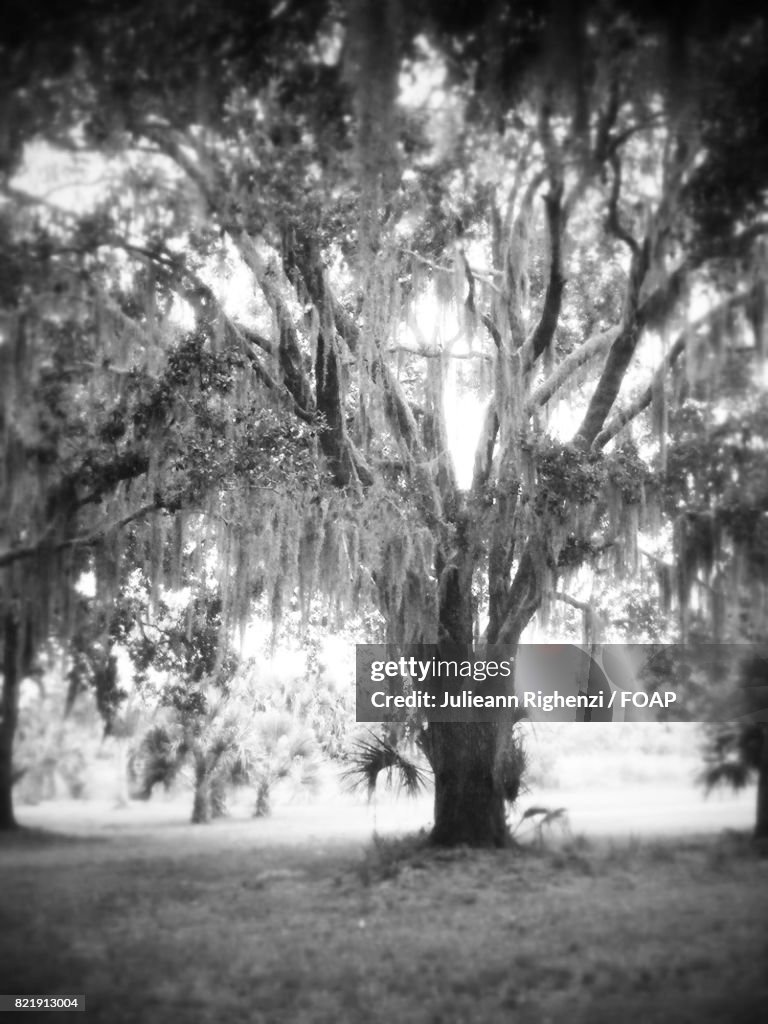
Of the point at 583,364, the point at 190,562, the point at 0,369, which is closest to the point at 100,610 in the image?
the point at 190,562

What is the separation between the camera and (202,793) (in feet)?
20.4

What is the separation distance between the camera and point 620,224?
196 inches

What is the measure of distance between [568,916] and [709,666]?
2.27 meters

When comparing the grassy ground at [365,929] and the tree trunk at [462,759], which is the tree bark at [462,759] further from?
the grassy ground at [365,929]

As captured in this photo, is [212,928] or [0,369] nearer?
[212,928]

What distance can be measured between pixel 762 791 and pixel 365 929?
107 inches

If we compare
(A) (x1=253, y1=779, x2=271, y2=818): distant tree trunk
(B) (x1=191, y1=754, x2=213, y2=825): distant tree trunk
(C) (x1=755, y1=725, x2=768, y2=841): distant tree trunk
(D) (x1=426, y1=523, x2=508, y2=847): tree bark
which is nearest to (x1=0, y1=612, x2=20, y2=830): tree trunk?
(B) (x1=191, y1=754, x2=213, y2=825): distant tree trunk

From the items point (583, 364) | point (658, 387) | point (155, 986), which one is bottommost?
point (155, 986)

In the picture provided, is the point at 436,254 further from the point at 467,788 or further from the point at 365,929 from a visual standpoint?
the point at 365,929

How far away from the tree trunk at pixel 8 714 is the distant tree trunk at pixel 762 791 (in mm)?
4680

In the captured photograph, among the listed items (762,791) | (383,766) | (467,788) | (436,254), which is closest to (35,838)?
(383,766)

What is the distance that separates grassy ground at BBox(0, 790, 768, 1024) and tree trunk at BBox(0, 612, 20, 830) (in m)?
0.23

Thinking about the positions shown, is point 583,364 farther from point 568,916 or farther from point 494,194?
point 568,916

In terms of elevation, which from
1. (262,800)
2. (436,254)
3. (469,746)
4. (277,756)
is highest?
(436,254)
